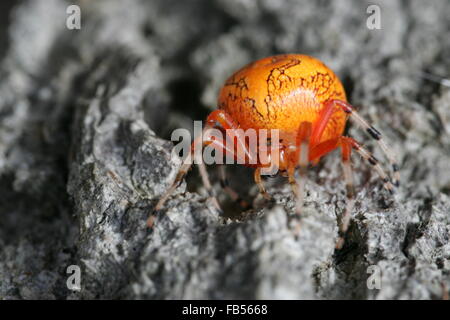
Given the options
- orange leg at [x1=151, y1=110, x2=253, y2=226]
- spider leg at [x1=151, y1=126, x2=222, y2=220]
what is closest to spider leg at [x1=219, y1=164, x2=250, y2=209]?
orange leg at [x1=151, y1=110, x2=253, y2=226]

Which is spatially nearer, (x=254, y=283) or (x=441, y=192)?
(x=254, y=283)

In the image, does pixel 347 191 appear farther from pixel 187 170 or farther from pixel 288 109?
pixel 187 170

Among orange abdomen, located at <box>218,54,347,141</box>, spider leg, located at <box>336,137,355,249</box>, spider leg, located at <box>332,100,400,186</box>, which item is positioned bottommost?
spider leg, located at <box>336,137,355,249</box>

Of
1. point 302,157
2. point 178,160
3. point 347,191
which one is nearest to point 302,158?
point 302,157

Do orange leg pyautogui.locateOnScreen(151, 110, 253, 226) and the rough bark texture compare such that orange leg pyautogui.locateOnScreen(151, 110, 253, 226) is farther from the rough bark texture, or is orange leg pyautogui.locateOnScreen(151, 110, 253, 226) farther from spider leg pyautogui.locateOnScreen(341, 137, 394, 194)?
spider leg pyautogui.locateOnScreen(341, 137, 394, 194)

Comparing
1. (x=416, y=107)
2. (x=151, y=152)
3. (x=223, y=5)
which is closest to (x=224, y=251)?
(x=151, y=152)

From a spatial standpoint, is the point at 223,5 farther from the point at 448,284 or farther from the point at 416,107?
the point at 448,284
